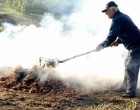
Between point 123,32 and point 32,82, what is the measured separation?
2.53 metres

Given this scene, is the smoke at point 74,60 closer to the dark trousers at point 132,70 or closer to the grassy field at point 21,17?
the dark trousers at point 132,70

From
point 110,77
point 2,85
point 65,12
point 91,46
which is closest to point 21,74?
point 2,85

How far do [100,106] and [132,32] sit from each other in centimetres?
212

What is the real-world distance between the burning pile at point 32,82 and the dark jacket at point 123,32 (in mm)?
1553

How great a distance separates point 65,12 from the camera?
189 ft

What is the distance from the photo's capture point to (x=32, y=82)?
29.0 ft

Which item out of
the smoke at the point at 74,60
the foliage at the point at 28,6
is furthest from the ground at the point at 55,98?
the foliage at the point at 28,6

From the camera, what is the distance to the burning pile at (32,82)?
8.49 meters

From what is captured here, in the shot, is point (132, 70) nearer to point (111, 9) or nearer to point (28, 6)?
point (111, 9)

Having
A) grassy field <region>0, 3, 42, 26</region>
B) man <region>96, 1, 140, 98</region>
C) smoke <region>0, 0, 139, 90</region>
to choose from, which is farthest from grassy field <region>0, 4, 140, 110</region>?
grassy field <region>0, 3, 42, 26</region>

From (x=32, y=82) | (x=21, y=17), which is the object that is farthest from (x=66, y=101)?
(x=21, y=17)

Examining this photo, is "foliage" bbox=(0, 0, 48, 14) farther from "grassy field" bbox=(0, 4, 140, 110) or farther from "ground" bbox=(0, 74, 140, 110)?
"grassy field" bbox=(0, 4, 140, 110)

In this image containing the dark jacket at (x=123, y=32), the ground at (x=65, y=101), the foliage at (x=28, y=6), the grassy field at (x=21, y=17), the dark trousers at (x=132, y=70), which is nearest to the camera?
the ground at (x=65, y=101)

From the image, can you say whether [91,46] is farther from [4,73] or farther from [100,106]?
[100,106]
